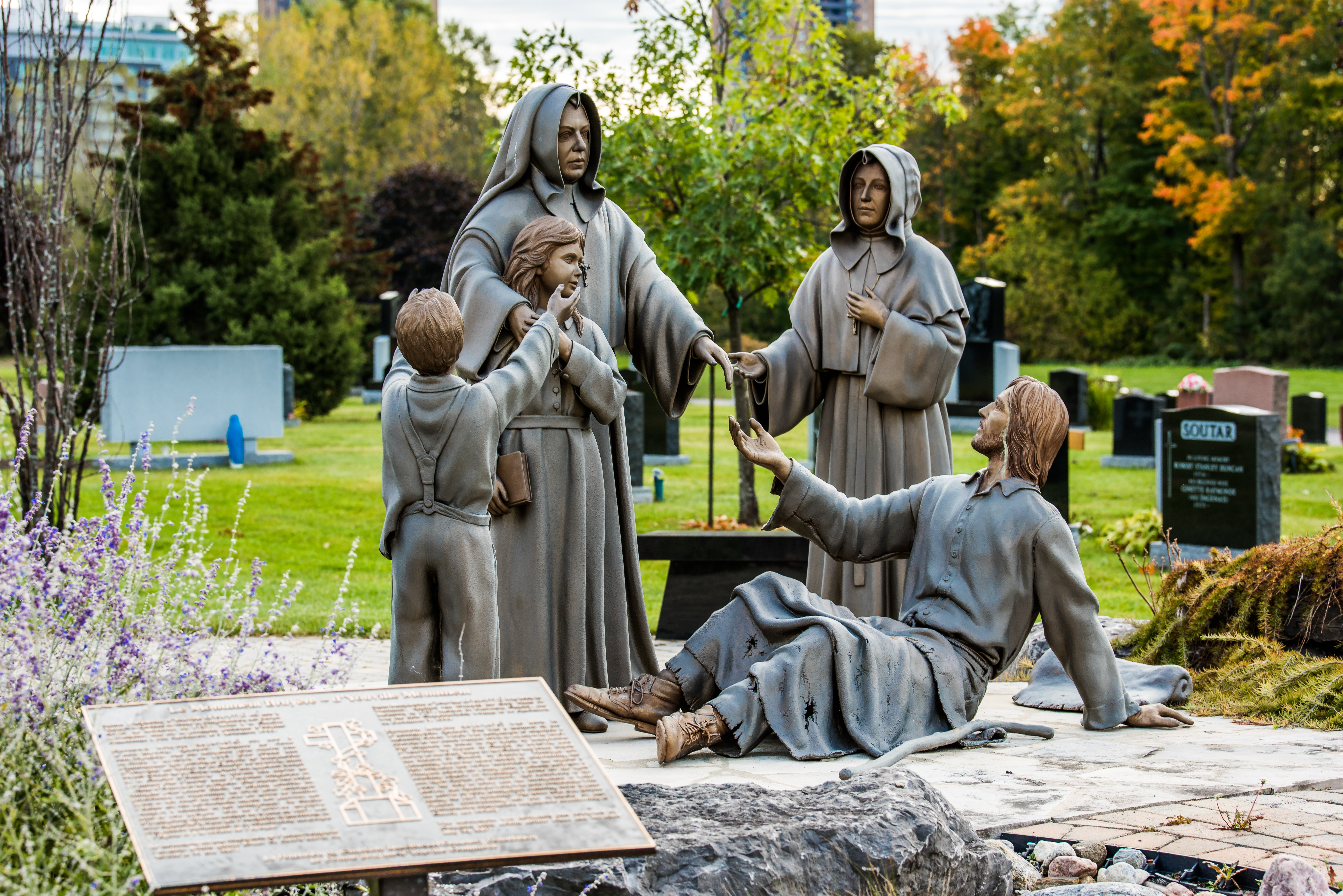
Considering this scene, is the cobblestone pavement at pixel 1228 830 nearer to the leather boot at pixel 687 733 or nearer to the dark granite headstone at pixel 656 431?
the leather boot at pixel 687 733

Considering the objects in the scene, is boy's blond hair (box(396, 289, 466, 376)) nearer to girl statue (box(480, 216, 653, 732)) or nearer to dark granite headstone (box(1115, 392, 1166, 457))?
girl statue (box(480, 216, 653, 732))

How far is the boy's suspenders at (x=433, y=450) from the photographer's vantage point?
454 cm

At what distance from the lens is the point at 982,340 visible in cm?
2148

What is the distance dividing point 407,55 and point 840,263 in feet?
136

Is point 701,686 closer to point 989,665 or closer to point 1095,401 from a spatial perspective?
point 989,665

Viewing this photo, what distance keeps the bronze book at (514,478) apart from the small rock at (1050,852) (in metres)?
2.26

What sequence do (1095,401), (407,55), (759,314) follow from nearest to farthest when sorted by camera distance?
1. (1095,401)
2. (759,314)
3. (407,55)

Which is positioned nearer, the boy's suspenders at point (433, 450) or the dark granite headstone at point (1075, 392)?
the boy's suspenders at point (433, 450)

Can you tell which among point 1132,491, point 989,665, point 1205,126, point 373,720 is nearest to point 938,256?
point 989,665

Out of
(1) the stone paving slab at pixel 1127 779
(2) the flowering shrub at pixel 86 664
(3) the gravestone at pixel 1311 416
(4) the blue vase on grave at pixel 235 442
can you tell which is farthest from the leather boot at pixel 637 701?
(3) the gravestone at pixel 1311 416

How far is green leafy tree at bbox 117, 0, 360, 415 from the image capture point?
906 inches

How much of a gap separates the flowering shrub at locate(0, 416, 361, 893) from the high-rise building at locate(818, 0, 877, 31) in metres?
64.4

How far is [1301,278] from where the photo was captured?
124ft

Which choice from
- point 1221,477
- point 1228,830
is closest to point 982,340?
point 1221,477
